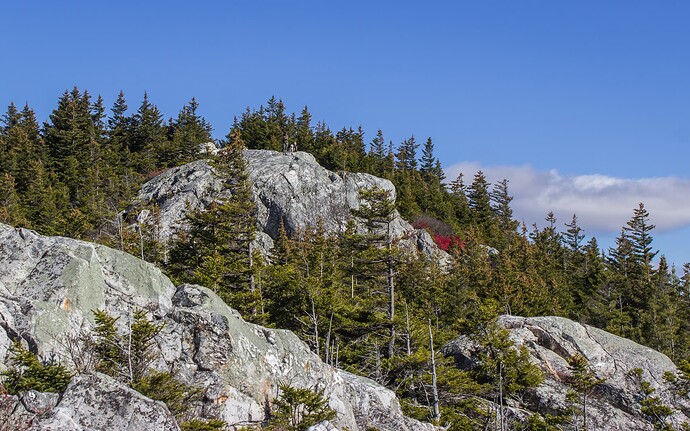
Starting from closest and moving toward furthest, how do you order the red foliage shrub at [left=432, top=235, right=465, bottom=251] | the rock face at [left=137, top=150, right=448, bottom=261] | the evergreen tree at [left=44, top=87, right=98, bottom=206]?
1. the rock face at [left=137, top=150, right=448, bottom=261]
2. the evergreen tree at [left=44, top=87, right=98, bottom=206]
3. the red foliage shrub at [left=432, top=235, right=465, bottom=251]

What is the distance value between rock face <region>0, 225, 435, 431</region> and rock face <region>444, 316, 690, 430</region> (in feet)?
40.9

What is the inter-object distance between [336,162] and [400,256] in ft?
148

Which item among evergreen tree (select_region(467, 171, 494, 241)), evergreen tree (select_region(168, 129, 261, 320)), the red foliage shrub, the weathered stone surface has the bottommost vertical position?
the weathered stone surface

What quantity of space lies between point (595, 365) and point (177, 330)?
84.1 feet

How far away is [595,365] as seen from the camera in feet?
112

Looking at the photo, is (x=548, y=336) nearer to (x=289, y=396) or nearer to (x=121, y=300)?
(x=289, y=396)

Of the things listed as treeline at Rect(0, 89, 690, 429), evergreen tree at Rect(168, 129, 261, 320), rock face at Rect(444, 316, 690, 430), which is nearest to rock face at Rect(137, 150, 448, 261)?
treeline at Rect(0, 89, 690, 429)

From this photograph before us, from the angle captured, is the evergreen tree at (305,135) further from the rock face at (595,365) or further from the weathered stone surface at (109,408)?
the weathered stone surface at (109,408)

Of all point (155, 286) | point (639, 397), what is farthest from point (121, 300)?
point (639, 397)

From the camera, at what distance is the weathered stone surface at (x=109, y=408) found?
456 inches

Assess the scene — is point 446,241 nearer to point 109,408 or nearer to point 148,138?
point 148,138

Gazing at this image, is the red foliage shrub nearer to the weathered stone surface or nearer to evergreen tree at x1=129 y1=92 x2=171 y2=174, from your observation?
evergreen tree at x1=129 y1=92 x2=171 y2=174

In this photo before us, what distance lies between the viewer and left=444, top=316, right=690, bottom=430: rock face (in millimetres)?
31312

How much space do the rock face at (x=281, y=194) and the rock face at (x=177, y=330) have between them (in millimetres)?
32195
